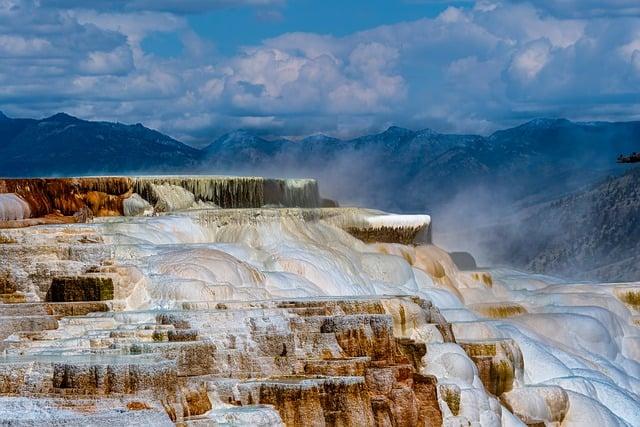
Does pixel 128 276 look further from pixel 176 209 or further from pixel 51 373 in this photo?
pixel 176 209

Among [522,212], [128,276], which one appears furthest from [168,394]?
→ [522,212]

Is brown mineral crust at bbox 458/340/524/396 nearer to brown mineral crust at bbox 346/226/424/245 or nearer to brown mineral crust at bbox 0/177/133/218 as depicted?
brown mineral crust at bbox 346/226/424/245

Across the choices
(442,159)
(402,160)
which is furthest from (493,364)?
(402,160)

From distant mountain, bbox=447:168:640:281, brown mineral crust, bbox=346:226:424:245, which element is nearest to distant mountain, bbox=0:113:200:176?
distant mountain, bbox=447:168:640:281

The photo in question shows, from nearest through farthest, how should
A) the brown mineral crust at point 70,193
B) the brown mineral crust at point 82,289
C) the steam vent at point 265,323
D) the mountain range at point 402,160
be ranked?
the steam vent at point 265,323, the brown mineral crust at point 82,289, the brown mineral crust at point 70,193, the mountain range at point 402,160

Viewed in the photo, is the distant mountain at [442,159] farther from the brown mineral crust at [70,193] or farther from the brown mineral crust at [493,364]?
the brown mineral crust at [493,364]

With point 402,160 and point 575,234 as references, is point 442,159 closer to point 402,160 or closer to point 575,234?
point 402,160

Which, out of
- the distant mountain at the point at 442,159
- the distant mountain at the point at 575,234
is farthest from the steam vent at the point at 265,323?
the distant mountain at the point at 442,159
